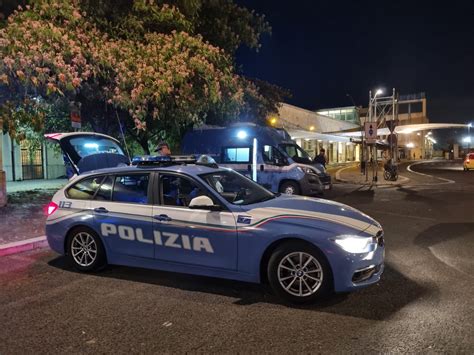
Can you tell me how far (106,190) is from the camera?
246 inches

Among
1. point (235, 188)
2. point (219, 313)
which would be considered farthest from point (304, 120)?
point (219, 313)

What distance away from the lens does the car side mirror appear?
207 inches

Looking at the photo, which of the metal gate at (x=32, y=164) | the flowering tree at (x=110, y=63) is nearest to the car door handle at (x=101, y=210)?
the flowering tree at (x=110, y=63)

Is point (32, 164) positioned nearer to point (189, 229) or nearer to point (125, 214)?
point (125, 214)

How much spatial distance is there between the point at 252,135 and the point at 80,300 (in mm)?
10157

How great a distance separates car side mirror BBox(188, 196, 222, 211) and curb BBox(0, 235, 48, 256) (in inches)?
156

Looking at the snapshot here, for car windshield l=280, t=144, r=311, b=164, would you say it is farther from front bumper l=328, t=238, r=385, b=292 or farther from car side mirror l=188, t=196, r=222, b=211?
front bumper l=328, t=238, r=385, b=292

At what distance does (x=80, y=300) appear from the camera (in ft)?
16.8

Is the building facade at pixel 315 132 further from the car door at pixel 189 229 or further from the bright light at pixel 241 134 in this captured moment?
the car door at pixel 189 229

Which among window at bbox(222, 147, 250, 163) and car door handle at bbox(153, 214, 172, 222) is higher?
window at bbox(222, 147, 250, 163)

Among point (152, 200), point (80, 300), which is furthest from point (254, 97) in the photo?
point (80, 300)

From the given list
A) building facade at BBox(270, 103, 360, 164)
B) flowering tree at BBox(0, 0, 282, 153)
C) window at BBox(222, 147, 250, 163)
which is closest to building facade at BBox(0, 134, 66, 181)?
window at BBox(222, 147, 250, 163)

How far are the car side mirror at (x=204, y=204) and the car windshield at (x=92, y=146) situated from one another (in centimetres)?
606

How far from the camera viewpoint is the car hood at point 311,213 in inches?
196
